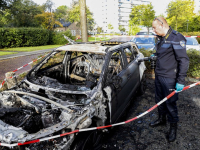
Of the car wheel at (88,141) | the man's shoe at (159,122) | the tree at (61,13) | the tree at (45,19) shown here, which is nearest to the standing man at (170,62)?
the man's shoe at (159,122)

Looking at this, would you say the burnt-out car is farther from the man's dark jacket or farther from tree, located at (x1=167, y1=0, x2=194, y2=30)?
tree, located at (x1=167, y1=0, x2=194, y2=30)

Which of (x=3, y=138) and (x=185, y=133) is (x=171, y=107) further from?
Result: (x=3, y=138)

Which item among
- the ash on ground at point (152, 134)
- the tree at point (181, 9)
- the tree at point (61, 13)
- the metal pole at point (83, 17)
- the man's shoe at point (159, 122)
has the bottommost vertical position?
the ash on ground at point (152, 134)

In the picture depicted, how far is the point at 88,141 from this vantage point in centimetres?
246

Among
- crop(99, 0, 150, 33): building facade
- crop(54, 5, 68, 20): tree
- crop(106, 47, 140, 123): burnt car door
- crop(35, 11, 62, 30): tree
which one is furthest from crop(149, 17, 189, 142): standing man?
crop(99, 0, 150, 33): building facade

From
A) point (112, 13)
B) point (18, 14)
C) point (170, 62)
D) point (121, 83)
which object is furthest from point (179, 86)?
point (112, 13)

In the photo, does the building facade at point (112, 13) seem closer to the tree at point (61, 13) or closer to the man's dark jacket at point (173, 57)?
the tree at point (61, 13)

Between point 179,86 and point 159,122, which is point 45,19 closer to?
point 159,122

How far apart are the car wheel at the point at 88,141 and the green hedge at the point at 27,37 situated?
21356 mm

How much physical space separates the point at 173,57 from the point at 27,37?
23.4 m

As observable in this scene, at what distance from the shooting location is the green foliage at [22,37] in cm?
2005

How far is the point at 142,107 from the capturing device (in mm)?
4512

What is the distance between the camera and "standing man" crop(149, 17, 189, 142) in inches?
108

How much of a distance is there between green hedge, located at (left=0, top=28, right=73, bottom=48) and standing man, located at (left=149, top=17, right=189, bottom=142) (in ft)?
70.6
